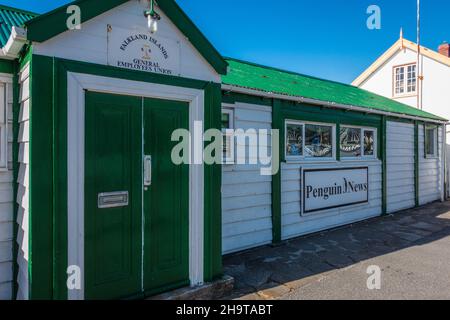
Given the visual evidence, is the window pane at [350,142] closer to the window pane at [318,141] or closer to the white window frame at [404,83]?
the window pane at [318,141]

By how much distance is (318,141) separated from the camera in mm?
7625

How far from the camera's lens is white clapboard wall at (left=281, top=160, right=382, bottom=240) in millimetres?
6805

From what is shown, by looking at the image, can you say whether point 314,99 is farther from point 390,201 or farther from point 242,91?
point 390,201

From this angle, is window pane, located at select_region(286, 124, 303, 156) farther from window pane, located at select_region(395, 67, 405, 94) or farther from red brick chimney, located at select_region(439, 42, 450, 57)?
red brick chimney, located at select_region(439, 42, 450, 57)

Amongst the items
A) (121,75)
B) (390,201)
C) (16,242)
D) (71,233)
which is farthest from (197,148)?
(390,201)

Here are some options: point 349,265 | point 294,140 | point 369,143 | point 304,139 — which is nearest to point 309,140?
point 304,139

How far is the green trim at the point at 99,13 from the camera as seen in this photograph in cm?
308

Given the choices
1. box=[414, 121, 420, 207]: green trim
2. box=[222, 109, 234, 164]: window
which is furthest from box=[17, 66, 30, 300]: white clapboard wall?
box=[414, 121, 420, 207]: green trim

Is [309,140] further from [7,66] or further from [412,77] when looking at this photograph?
[412,77]

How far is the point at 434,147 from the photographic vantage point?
12258 mm

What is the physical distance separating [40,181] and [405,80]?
53.1 feet

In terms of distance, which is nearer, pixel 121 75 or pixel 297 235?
pixel 121 75

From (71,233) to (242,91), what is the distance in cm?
375

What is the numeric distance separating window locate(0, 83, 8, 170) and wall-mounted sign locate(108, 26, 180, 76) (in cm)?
121
